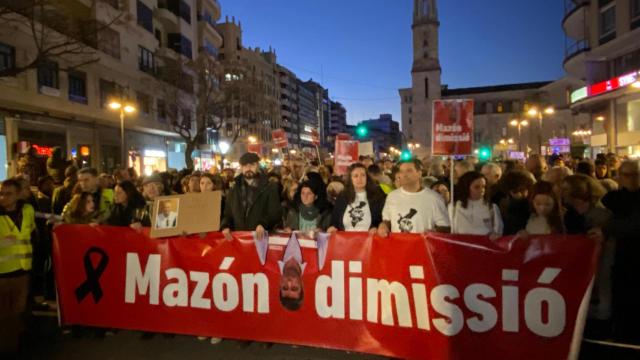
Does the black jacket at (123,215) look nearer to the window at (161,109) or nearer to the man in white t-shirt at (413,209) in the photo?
the man in white t-shirt at (413,209)

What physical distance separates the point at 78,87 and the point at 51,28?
6249mm

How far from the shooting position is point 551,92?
79.2m

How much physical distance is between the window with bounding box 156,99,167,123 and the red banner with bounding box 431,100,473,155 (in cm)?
3140

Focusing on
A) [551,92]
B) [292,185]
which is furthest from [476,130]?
[292,185]

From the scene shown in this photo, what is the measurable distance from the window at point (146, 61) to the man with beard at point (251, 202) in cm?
2889

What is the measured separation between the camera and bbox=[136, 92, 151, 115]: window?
3139cm

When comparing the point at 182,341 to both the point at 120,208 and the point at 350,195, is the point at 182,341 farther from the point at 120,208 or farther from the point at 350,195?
the point at 350,195

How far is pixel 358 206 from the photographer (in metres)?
5.43

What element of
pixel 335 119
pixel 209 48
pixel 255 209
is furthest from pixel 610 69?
pixel 335 119

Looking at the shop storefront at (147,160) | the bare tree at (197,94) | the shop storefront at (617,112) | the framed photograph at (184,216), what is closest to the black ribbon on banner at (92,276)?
the framed photograph at (184,216)

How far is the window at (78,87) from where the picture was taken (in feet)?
78.3

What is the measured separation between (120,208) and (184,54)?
116 ft

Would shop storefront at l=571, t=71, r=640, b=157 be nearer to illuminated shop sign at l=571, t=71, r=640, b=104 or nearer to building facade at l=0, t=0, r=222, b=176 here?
illuminated shop sign at l=571, t=71, r=640, b=104

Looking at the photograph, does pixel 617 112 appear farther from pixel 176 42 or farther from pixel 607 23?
pixel 176 42
